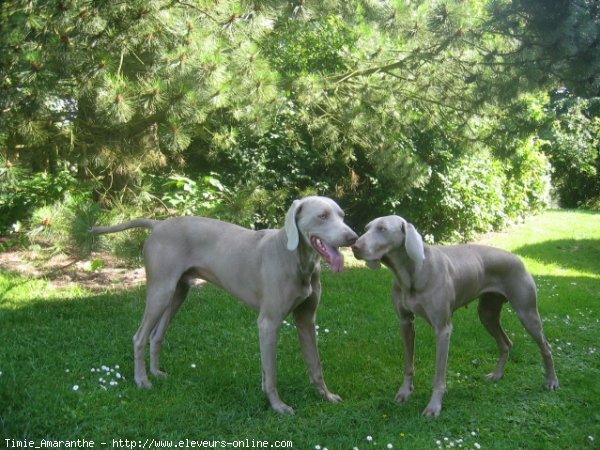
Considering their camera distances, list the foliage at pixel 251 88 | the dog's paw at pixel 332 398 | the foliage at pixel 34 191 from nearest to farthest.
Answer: the dog's paw at pixel 332 398, the foliage at pixel 251 88, the foliage at pixel 34 191

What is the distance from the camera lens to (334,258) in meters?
3.71

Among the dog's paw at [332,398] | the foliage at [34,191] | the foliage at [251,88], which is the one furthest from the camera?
the foliage at [34,191]

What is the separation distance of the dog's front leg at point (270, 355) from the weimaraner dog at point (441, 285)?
0.79m

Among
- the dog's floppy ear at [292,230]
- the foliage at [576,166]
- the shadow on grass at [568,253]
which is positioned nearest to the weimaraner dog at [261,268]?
the dog's floppy ear at [292,230]

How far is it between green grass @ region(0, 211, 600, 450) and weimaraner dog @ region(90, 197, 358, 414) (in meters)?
0.29

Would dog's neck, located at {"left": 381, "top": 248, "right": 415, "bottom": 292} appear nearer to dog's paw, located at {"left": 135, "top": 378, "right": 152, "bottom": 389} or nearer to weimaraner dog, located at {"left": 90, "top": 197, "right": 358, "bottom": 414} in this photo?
weimaraner dog, located at {"left": 90, "top": 197, "right": 358, "bottom": 414}

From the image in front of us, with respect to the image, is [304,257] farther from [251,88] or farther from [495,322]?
[251,88]

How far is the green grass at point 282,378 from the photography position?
3.76 meters

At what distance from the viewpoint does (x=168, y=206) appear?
24.2ft

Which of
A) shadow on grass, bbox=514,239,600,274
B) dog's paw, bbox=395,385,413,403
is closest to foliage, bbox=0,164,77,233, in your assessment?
dog's paw, bbox=395,385,413,403

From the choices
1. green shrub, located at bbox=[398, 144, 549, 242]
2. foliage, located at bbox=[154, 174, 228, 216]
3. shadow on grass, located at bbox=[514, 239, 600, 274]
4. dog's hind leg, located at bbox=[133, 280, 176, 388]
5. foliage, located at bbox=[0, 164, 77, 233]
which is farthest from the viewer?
green shrub, located at bbox=[398, 144, 549, 242]

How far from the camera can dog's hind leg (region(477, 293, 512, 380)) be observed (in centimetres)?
481

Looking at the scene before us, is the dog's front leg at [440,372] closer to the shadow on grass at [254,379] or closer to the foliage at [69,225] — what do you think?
the shadow on grass at [254,379]

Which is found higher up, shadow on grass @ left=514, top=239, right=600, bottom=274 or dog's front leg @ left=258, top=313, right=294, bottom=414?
dog's front leg @ left=258, top=313, right=294, bottom=414
